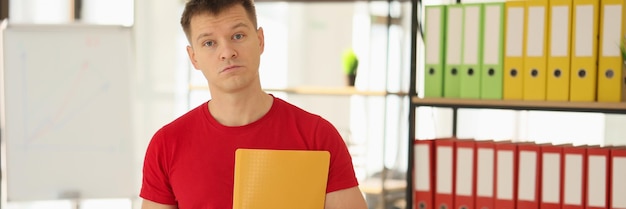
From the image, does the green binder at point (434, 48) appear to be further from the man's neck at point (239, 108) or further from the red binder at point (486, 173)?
the man's neck at point (239, 108)

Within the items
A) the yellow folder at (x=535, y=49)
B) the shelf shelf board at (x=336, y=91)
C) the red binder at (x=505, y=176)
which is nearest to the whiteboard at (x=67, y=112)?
the shelf shelf board at (x=336, y=91)

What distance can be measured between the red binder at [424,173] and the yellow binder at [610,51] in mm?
601

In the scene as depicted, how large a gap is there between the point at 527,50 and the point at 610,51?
262 millimetres

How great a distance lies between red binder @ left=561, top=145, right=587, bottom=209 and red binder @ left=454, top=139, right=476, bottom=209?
1.03 feet

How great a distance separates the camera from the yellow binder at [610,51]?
7.76 feet

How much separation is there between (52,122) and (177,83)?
1069mm

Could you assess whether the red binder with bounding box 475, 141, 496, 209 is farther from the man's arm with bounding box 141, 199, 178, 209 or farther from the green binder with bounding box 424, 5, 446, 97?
the man's arm with bounding box 141, 199, 178, 209

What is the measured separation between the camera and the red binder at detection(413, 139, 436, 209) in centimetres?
263

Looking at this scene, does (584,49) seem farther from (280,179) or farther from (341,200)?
(280,179)

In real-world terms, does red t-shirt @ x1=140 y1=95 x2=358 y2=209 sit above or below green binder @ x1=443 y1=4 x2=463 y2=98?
below

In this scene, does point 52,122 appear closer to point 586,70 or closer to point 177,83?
point 177,83

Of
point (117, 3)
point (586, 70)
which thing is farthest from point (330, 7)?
point (586, 70)

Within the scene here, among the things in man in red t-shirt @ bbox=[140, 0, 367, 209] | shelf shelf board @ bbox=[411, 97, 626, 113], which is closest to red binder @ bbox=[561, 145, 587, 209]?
shelf shelf board @ bbox=[411, 97, 626, 113]

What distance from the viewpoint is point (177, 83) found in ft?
13.9
